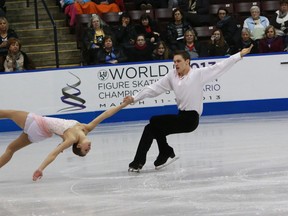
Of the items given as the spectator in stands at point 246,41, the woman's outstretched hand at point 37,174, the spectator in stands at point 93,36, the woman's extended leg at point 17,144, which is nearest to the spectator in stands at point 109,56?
the spectator in stands at point 93,36

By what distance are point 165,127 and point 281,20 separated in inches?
313

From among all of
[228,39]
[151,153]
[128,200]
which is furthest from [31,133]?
[228,39]

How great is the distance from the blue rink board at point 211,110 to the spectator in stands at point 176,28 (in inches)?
62.3

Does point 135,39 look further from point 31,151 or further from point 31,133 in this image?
point 31,133

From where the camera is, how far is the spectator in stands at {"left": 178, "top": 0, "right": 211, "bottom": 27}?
54.0ft

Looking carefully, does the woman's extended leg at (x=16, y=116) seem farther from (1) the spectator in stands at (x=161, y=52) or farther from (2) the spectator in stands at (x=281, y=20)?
(2) the spectator in stands at (x=281, y=20)

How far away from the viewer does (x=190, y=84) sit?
8.41 metres

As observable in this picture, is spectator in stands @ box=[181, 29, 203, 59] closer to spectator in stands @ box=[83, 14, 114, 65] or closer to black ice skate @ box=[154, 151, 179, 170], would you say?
spectator in stands @ box=[83, 14, 114, 65]

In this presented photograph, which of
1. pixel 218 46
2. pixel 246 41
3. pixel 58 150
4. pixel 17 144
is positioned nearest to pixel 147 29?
pixel 218 46

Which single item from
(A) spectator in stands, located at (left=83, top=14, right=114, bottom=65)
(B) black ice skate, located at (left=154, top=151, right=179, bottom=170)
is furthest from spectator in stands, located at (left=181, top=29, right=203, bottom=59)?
(B) black ice skate, located at (left=154, top=151, right=179, bottom=170)

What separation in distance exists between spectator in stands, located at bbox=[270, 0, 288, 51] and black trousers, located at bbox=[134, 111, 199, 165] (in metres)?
7.55

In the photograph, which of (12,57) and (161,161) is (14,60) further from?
(161,161)

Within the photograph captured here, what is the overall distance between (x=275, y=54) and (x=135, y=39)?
2733 mm

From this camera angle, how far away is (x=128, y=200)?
6.88m
